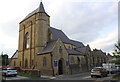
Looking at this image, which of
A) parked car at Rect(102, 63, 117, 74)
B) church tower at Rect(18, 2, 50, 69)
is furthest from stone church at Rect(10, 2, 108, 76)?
parked car at Rect(102, 63, 117, 74)

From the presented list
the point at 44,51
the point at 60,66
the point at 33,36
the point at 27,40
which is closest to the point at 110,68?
the point at 60,66

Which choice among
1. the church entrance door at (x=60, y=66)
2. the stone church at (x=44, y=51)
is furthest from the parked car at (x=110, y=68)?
the church entrance door at (x=60, y=66)

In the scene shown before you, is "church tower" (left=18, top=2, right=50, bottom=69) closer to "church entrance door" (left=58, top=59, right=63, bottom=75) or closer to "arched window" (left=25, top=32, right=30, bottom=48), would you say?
"arched window" (left=25, top=32, right=30, bottom=48)

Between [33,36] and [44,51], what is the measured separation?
7163 millimetres

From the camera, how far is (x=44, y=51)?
35375 millimetres

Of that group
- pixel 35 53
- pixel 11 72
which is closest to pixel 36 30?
pixel 35 53

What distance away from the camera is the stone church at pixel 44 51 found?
107 feet

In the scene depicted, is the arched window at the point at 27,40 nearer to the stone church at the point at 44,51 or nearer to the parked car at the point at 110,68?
the stone church at the point at 44,51

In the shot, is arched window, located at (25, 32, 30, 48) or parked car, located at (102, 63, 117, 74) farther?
arched window, located at (25, 32, 30, 48)

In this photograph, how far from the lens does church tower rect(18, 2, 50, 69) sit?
38375 millimetres

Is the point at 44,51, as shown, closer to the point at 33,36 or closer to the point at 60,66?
the point at 60,66

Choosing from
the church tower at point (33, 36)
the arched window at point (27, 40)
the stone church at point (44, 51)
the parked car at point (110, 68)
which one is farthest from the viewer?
the arched window at point (27, 40)

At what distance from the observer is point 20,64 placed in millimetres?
45750

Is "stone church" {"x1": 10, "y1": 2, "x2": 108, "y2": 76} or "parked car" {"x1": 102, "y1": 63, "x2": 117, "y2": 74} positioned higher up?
"stone church" {"x1": 10, "y1": 2, "x2": 108, "y2": 76}
